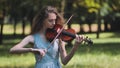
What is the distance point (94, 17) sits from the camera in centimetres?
5822

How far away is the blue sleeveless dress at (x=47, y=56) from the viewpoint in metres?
5.36

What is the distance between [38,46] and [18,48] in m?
0.27

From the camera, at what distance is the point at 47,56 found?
5.39 m

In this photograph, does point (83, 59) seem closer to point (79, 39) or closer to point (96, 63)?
point (96, 63)

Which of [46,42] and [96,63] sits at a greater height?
[46,42]

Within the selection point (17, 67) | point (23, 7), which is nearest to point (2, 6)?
point (23, 7)

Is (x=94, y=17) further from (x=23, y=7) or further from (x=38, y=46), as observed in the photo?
(x=38, y=46)

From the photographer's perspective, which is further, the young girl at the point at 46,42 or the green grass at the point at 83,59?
the green grass at the point at 83,59

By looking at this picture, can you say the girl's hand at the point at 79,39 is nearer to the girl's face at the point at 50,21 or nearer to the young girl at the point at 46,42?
the young girl at the point at 46,42

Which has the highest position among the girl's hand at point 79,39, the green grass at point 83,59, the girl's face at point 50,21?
the girl's face at point 50,21

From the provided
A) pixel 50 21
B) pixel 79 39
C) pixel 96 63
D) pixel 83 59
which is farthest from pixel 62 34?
pixel 83 59

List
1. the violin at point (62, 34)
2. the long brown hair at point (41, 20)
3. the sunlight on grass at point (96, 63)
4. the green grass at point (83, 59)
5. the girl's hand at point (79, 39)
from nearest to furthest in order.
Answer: the girl's hand at point (79, 39) → the violin at point (62, 34) → the long brown hair at point (41, 20) → the sunlight on grass at point (96, 63) → the green grass at point (83, 59)

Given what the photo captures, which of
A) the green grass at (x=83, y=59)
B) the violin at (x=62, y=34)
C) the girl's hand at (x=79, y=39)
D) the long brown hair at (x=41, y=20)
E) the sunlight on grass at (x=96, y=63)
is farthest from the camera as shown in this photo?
the green grass at (x=83, y=59)

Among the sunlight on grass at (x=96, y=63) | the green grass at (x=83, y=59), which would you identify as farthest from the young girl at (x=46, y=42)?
the sunlight on grass at (x=96, y=63)
